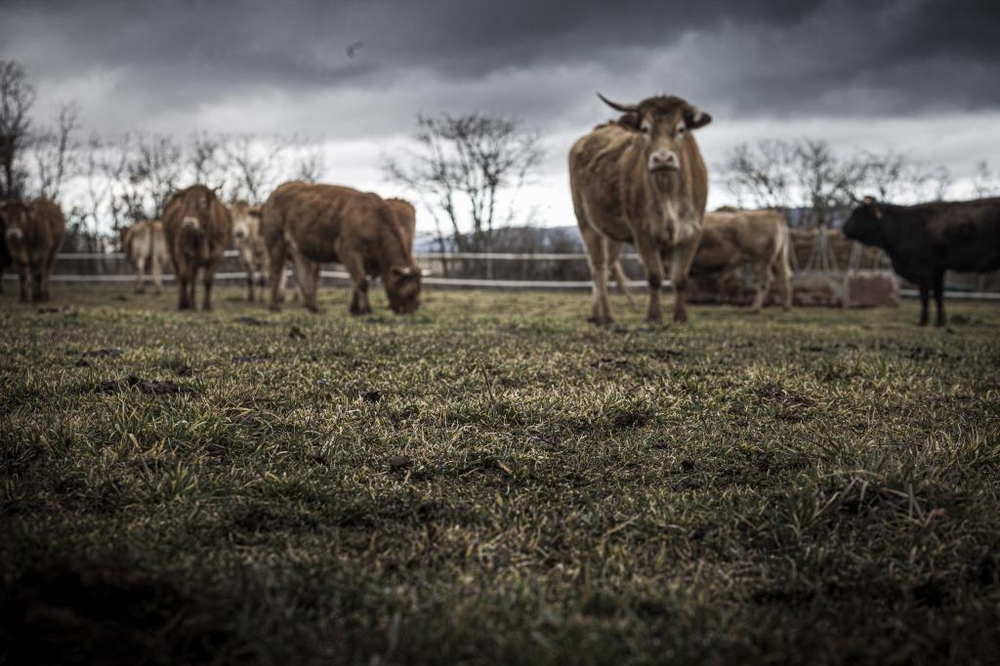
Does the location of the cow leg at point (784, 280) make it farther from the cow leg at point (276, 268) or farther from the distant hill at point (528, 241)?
the distant hill at point (528, 241)

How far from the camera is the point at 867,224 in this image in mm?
13320

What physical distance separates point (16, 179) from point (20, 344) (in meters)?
32.4

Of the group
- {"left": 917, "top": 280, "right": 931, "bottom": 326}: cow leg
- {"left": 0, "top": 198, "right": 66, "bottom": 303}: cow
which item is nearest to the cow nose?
{"left": 917, "top": 280, "right": 931, "bottom": 326}: cow leg

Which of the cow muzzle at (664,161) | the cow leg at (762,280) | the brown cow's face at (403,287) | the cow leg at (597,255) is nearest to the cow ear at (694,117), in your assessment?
the cow muzzle at (664,161)

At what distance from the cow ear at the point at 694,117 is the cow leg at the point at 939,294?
5312 mm

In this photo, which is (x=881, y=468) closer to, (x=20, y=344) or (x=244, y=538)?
(x=244, y=538)

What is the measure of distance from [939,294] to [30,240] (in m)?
15.9

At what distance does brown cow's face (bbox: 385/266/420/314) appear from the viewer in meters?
11.6

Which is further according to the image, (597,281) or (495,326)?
(597,281)

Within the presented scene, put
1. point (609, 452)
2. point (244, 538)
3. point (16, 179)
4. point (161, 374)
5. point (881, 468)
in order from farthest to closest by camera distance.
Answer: point (16, 179), point (161, 374), point (609, 452), point (881, 468), point (244, 538)

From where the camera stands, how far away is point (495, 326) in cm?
852

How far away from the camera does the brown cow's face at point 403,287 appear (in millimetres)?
11602


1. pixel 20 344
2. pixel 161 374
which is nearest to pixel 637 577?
pixel 161 374

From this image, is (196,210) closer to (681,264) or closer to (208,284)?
(208,284)
